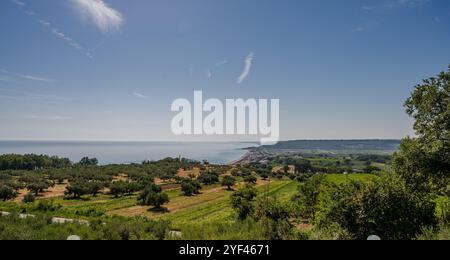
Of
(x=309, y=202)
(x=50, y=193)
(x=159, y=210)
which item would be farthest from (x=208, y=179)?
(x=309, y=202)

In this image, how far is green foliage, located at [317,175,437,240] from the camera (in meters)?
11.8

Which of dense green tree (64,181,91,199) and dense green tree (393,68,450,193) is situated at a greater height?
dense green tree (393,68,450,193)

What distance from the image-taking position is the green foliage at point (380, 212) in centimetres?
1182

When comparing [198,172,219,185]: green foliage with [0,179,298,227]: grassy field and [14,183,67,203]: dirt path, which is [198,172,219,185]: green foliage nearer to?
[0,179,298,227]: grassy field

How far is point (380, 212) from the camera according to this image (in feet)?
39.8

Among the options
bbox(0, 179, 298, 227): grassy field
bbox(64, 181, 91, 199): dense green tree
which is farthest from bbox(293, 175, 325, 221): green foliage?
bbox(64, 181, 91, 199): dense green tree

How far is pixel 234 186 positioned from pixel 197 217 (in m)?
31.6

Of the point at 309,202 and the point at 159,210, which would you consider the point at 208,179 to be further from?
the point at 309,202

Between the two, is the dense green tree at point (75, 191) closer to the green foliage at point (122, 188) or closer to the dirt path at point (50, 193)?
the dirt path at point (50, 193)

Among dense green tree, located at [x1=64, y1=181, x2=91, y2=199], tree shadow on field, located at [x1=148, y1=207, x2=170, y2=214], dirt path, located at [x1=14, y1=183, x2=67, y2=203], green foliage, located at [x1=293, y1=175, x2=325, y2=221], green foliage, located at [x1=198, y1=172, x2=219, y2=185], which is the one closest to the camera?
green foliage, located at [x1=293, y1=175, x2=325, y2=221]

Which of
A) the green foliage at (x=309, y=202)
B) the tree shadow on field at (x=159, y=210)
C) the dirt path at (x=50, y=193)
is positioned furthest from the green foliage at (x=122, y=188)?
the green foliage at (x=309, y=202)

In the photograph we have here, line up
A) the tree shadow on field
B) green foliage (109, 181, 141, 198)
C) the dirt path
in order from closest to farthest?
the tree shadow on field → the dirt path → green foliage (109, 181, 141, 198)

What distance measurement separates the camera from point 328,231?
1215 cm
